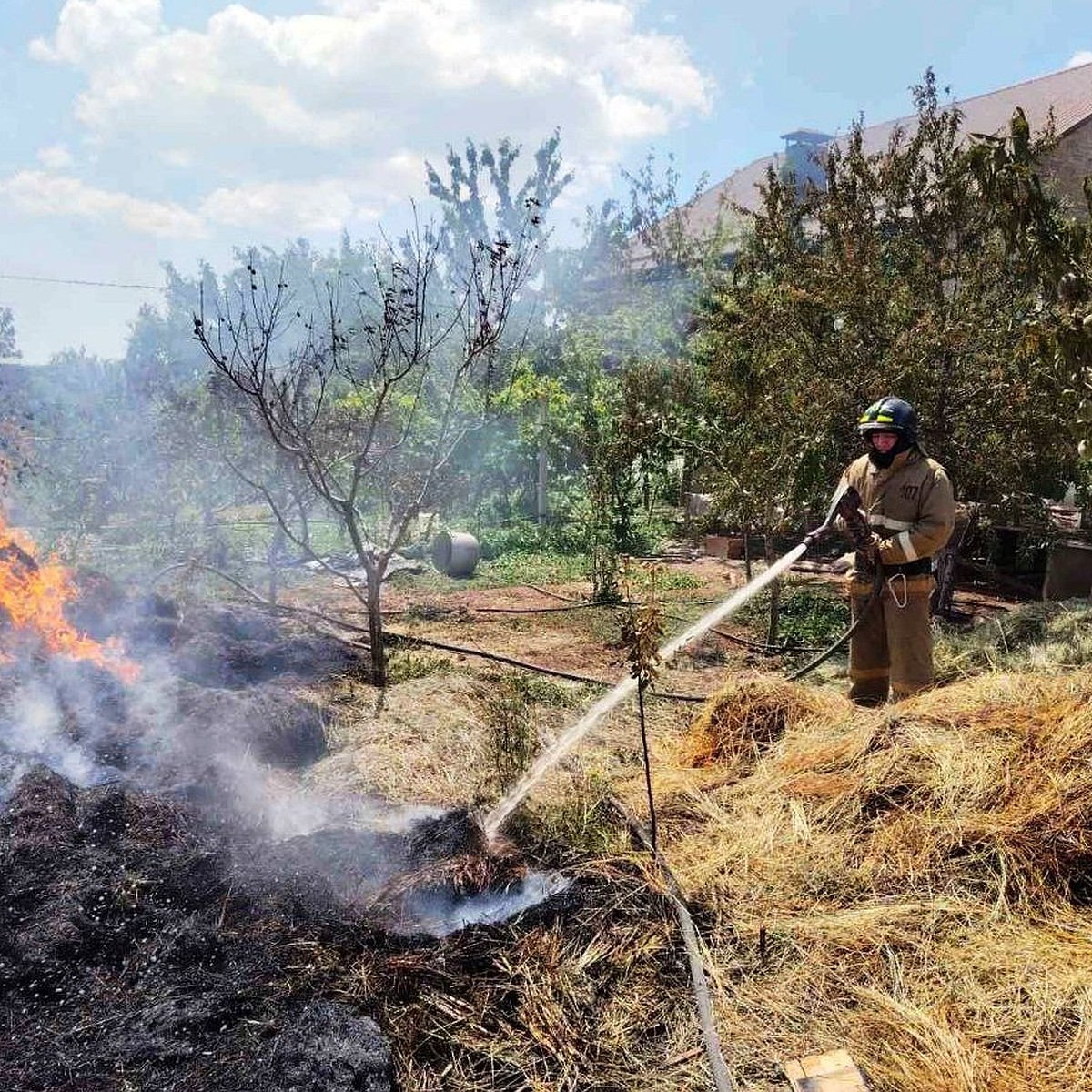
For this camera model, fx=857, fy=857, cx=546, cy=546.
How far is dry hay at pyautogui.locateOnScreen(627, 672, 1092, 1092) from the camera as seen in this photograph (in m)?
2.79

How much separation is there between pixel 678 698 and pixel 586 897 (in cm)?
302

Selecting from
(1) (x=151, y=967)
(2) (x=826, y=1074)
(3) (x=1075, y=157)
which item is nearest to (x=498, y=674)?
(1) (x=151, y=967)

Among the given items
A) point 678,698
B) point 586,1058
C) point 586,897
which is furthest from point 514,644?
point 586,1058

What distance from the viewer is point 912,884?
3.54 metres

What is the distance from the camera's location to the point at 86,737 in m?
4.63

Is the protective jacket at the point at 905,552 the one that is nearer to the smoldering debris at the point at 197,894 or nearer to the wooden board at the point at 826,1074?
the smoldering debris at the point at 197,894

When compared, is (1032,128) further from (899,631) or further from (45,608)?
(45,608)

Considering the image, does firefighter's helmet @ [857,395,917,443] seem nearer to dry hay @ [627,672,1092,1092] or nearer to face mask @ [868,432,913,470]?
face mask @ [868,432,913,470]

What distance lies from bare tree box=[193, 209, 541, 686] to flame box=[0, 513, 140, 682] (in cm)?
154

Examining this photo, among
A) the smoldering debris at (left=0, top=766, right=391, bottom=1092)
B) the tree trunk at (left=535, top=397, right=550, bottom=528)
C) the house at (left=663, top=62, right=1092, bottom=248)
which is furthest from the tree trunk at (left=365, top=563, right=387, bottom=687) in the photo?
the house at (left=663, top=62, right=1092, bottom=248)

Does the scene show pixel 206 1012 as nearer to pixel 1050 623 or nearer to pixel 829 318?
pixel 1050 623

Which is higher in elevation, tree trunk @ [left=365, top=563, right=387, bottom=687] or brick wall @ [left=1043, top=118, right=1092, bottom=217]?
brick wall @ [left=1043, top=118, right=1092, bottom=217]

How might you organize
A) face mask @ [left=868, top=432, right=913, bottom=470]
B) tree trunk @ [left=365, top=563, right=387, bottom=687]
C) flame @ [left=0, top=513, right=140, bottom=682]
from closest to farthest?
face mask @ [left=868, top=432, right=913, bottom=470]
flame @ [left=0, top=513, right=140, bottom=682]
tree trunk @ [left=365, top=563, right=387, bottom=687]

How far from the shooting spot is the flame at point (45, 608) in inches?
237
